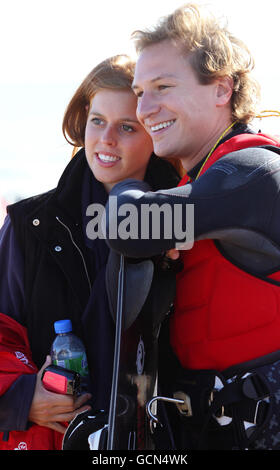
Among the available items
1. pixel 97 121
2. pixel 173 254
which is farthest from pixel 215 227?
pixel 97 121

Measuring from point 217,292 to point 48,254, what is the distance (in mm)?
882

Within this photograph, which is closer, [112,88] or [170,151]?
[170,151]

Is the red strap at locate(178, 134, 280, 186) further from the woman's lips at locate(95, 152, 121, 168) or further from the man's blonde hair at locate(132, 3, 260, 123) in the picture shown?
the woman's lips at locate(95, 152, 121, 168)

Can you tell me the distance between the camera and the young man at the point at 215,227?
160 centimetres

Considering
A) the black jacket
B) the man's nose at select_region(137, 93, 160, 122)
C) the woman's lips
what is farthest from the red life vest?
the woman's lips

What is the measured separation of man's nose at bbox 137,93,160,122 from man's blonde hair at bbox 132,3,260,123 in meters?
0.20

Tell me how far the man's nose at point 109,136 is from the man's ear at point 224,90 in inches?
21.6

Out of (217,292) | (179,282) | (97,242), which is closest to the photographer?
(217,292)

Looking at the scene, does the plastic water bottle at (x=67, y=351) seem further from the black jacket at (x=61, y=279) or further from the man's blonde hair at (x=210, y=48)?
the man's blonde hair at (x=210, y=48)

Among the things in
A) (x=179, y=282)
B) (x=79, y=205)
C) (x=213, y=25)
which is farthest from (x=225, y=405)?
(x=213, y=25)

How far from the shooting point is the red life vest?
5.71ft

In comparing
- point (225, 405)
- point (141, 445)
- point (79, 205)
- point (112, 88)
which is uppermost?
point (112, 88)

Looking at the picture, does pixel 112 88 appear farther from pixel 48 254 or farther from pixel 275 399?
pixel 275 399

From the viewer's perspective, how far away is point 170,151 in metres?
2.10
